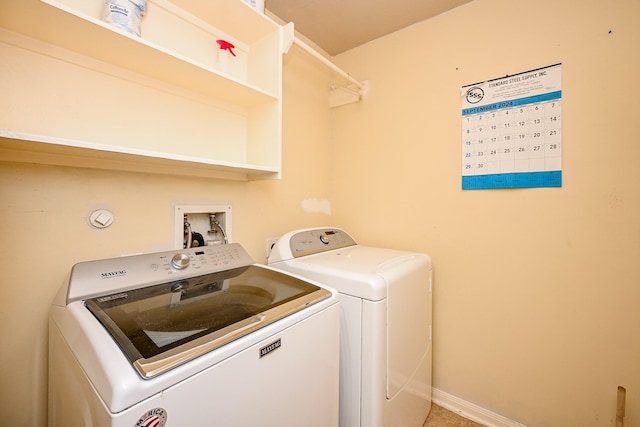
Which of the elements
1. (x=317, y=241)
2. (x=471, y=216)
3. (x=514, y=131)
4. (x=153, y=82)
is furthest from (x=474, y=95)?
(x=153, y=82)

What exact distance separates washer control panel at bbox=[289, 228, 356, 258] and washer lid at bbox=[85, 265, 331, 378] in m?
0.31

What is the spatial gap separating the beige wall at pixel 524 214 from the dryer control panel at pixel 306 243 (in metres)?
0.38

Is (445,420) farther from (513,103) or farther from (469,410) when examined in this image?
(513,103)

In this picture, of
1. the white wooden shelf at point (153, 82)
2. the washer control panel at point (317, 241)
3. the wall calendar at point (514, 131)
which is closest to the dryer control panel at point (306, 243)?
the washer control panel at point (317, 241)

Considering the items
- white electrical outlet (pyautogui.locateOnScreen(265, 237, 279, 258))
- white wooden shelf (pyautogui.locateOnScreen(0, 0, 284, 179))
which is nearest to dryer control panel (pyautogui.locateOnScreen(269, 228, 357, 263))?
white electrical outlet (pyautogui.locateOnScreen(265, 237, 279, 258))

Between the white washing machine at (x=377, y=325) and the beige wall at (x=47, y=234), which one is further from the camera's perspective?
the white washing machine at (x=377, y=325)

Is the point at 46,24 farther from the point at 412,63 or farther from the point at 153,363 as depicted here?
the point at 412,63

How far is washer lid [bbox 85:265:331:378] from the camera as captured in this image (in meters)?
0.61

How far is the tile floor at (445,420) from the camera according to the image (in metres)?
1.55

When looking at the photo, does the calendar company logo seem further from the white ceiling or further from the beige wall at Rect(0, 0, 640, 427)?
the white ceiling

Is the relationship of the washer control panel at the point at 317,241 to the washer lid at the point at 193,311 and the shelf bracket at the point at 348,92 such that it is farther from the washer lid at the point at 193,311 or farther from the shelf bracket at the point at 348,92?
the shelf bracket at the point at 348,92

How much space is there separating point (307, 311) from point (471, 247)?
3.92 feet

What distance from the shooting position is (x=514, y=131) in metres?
1.42

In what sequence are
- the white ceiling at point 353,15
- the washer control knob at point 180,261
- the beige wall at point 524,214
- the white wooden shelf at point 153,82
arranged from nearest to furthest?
the white wooden shelf at point 153,82 → the washer control knob at point 180,261 → the beige wall at point 524,214 → the white ceiling at point 353,15
